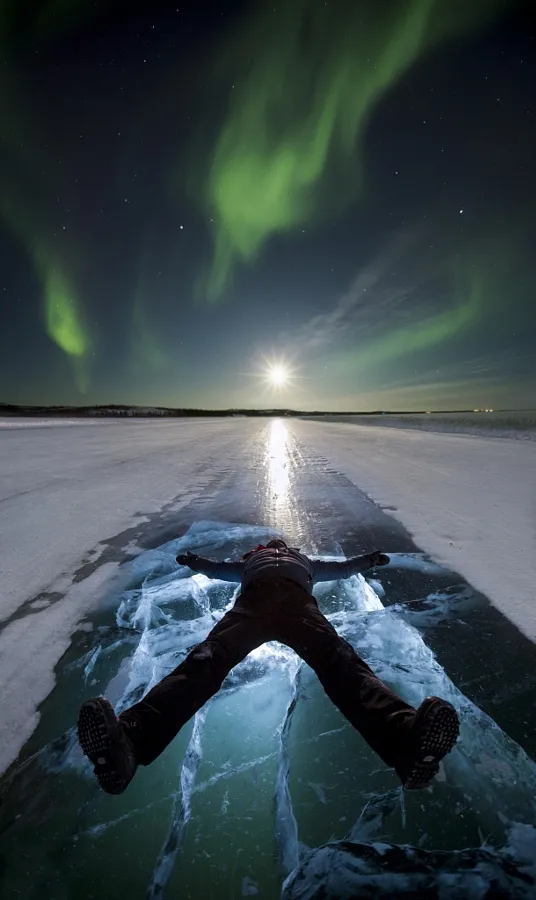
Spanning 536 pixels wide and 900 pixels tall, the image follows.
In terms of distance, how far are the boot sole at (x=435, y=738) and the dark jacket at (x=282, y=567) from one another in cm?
126

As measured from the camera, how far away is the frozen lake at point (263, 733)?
1.47 metres

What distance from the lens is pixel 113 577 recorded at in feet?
11.9

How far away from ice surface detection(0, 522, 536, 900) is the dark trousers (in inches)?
10.4

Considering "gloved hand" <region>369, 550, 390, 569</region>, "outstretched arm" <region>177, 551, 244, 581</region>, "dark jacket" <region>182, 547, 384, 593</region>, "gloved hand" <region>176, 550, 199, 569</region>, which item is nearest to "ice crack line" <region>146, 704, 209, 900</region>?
"dark jacket" <region>182, 547, 384, 593</region>

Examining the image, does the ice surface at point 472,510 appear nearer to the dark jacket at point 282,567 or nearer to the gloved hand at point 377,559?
the gloved hand at point 377,559

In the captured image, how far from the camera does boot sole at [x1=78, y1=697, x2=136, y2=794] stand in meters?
1.50

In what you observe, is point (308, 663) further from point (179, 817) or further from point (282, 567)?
point (179, 817)

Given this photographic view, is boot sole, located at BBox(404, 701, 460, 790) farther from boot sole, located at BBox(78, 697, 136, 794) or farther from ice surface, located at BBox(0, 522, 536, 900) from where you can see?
boot sole, located at BBox(78, 697, 136, 794)

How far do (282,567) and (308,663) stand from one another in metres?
0.74

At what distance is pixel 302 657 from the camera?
2213 mm

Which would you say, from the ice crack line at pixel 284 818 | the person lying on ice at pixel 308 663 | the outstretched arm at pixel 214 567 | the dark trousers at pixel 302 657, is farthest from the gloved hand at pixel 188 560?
the ice crack line at pixel 284 818

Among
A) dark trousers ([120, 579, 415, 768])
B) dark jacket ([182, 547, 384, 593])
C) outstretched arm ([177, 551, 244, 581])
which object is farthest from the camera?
outstretched arm ([177, 551, 244, 581])

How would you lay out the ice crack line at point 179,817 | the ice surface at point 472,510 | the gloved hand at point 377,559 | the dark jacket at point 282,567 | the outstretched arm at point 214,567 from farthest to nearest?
the ice surface at point 472,510 < the gloved hand at point 377,559 < the outstretched arm at point 214,567 < the dark jacket at point 282,567 < the ice crack line at point 179,817

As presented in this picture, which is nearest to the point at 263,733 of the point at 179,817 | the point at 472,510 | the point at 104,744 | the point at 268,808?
the point at 268,808
